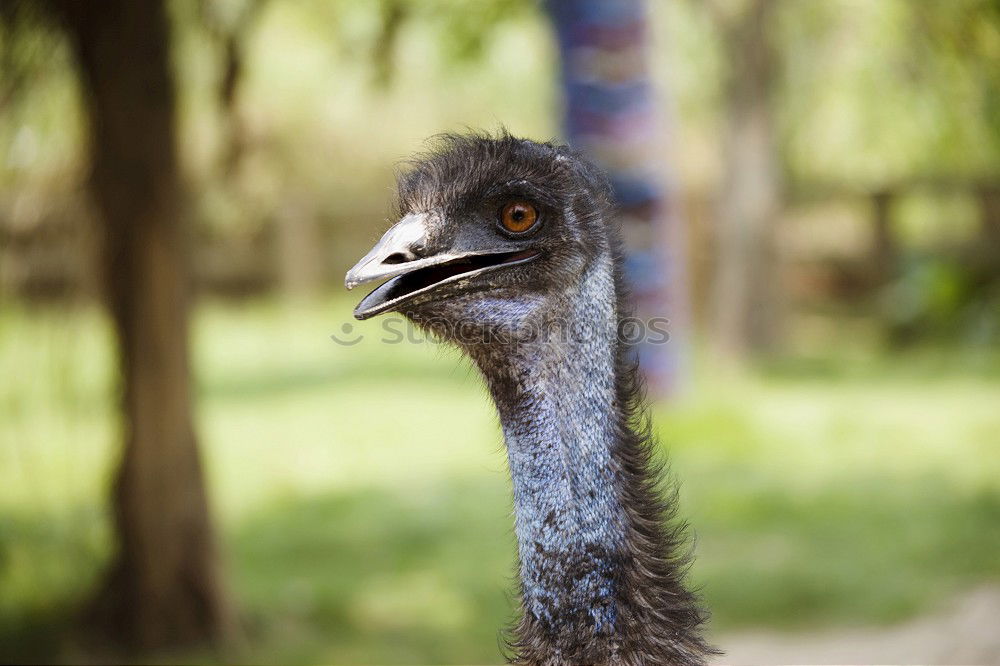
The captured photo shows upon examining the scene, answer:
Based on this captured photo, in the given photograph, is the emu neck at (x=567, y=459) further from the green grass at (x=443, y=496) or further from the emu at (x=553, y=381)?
the green grass at (x=443, y=496)

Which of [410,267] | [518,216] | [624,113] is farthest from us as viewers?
[624,113]

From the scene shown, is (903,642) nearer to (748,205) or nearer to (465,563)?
(465,563)

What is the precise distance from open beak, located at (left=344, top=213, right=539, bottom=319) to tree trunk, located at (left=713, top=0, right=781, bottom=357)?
8.51 m

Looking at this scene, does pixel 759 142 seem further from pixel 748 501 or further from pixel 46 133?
pixel 46 133

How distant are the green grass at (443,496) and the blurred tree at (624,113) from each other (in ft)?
2.99

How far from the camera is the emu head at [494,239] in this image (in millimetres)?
2006

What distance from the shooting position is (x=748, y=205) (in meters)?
10.5

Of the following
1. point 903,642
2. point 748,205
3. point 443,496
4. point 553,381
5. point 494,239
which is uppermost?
point 748,205

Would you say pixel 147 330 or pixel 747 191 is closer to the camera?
pixel 147 330

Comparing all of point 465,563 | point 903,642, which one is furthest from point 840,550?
point 465,563

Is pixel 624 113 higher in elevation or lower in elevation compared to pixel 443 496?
higher

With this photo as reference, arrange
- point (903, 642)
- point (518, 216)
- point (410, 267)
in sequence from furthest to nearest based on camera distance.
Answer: point (903, 642), point (518, 216), point (410, 267)

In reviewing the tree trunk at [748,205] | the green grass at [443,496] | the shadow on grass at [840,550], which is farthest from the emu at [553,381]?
the tree trunk at [748,205]

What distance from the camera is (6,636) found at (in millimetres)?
4391
